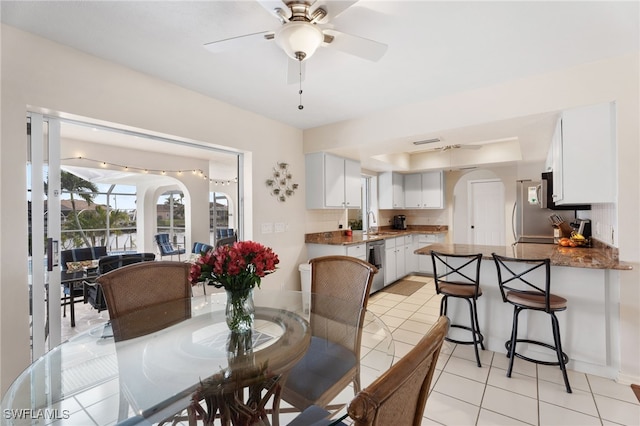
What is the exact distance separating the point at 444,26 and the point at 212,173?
107 inches

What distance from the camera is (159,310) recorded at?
191 cm

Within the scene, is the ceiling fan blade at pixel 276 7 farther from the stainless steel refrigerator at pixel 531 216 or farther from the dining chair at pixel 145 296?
the stainless steel refrigerator at pixel 531 216

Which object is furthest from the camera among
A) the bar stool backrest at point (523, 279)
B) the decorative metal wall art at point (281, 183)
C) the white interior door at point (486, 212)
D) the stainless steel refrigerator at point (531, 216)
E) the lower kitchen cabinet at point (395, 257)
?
the white interior door at point (486, 212)

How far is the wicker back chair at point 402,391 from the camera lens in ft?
1.76

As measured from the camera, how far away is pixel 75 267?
2279 millimetres

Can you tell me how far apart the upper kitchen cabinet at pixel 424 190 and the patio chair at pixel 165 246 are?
4780 millimetres

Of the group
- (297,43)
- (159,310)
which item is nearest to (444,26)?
(297,43)

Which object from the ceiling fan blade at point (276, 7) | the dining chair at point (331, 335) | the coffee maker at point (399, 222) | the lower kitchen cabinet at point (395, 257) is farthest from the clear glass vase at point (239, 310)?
the coffee maker at point (399, 222)

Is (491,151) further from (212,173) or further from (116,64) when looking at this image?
(116,64)

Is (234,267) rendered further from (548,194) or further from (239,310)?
(548,194)

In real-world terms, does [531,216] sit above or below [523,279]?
above

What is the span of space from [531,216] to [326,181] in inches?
127

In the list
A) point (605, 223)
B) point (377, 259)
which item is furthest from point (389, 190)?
point (605, 223)

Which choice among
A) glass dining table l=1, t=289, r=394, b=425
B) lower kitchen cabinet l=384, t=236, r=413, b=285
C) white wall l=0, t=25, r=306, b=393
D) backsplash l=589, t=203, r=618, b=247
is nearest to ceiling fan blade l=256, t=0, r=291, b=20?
white wall l=0, t=25, r=306, b=393
